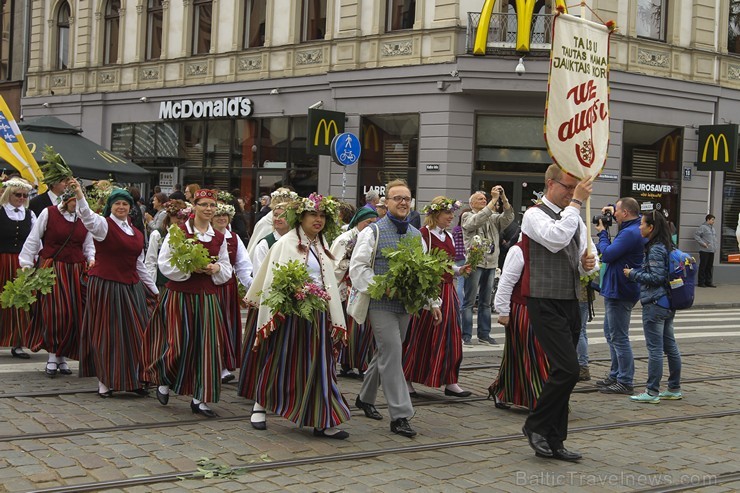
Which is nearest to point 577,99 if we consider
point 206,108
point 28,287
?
point 28,287

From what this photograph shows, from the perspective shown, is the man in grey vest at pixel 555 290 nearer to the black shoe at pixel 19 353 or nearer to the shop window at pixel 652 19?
the black shoe at pixel 19 353

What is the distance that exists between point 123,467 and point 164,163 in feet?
83.2

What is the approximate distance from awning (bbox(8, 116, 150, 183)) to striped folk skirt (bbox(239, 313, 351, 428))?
36.8 feet

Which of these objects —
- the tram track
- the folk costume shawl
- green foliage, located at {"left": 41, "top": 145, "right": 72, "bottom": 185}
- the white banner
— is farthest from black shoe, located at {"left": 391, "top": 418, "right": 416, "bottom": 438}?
green foliage, located at {"left": 41, "top": 145, "right": 72, "bottom": 185}

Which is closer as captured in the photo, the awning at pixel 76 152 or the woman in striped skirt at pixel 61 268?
the woman in striped skirt at pixel 61 268

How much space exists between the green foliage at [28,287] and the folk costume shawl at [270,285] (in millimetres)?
3053

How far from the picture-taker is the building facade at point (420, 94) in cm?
2352

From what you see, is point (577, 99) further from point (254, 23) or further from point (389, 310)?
point (254, 23)

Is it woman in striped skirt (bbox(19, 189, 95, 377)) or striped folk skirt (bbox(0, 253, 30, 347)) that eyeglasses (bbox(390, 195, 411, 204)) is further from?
striped folk skirt (bbox(0, 253, 30, 347))

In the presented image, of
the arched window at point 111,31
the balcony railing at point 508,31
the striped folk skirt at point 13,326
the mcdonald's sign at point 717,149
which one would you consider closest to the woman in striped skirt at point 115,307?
the striped folk skirt at point 13,326

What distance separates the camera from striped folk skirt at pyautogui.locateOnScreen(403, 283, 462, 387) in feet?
30.9

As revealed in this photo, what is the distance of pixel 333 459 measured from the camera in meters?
6.96

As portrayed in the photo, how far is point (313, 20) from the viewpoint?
1057 inches

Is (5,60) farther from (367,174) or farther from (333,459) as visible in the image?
(333,459)
